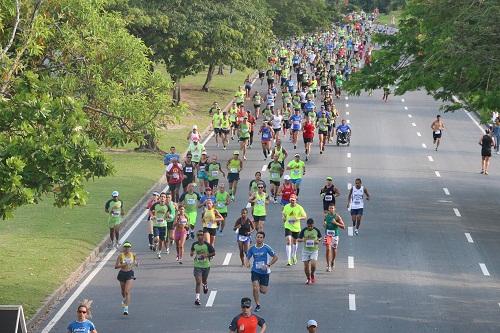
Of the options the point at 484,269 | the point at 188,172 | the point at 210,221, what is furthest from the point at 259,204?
the point at 188,172

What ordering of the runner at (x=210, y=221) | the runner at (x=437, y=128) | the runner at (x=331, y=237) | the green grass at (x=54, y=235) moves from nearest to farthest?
the green grass at (x=54, y=235) < the runner at (x=331, y=237) < the runner at (x=210, y=221) < the runner at (x=437, y=128)

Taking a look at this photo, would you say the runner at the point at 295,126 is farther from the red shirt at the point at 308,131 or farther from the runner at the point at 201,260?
the runner at the point at 201,260

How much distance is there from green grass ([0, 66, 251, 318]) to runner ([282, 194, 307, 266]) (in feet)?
14.1

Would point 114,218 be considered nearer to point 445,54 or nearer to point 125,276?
point 125,276

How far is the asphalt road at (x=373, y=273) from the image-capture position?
21.2m

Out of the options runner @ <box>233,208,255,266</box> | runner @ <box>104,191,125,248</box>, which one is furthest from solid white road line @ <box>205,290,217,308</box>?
runner @ <box>104,191,125,248</box>

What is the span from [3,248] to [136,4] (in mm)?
20762

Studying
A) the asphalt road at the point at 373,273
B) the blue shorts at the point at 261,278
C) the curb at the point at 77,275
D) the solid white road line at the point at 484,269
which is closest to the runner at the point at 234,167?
the asphalt road at the point at 373,273

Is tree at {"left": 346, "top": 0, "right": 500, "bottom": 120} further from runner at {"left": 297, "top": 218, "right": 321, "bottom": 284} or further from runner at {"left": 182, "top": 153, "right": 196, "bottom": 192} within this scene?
runner at {"left": 297, "top": 218, "right": 321, "bottom": 284}

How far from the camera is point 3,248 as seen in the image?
86.0ft

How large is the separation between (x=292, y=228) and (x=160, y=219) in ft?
9.43

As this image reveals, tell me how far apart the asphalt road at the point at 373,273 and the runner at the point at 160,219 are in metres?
0.40

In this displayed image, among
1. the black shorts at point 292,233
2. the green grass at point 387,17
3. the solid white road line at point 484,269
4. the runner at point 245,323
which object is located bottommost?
the green grass at point 387,17

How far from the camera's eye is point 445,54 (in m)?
26.8
